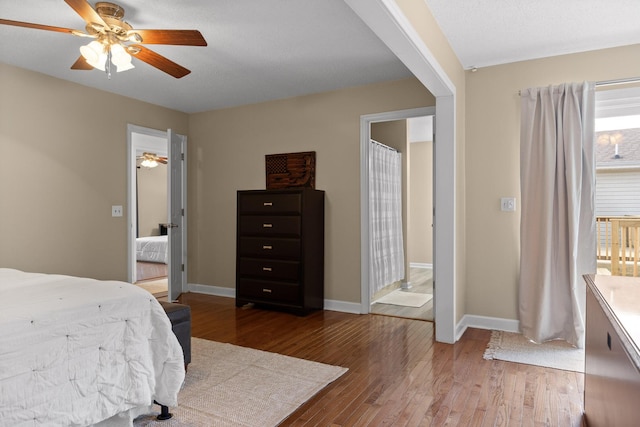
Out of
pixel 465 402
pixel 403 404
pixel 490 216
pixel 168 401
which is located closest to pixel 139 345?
pixel 168 401

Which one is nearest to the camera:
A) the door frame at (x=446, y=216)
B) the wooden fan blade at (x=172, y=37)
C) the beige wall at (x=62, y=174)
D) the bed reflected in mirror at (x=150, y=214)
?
the wooden fan blade at (x=172, y=37)

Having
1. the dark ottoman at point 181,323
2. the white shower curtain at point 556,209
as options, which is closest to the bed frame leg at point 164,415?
the dark ottoman at point 181,323

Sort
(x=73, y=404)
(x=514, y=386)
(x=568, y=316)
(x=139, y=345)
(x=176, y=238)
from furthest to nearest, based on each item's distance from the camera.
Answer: (x=176, y=238) < (x=568, y=316) < (x=514, y=386) < (x=139, y=345) < (x=73, y=404)

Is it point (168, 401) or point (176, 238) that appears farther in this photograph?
point (176, 238)

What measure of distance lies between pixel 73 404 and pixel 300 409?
3.66 ft

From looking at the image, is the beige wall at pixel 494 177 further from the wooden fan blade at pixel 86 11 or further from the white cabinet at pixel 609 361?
the wooden fan blade at pixel 86 11

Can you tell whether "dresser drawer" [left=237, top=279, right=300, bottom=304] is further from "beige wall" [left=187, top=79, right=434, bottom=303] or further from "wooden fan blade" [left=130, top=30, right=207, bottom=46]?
"wooden fan blade" [left=130, top=30, right=207, bottom=46]

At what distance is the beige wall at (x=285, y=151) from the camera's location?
14.2ft

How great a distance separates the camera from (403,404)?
229 centimetres

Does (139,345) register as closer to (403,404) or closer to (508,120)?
(403,404)

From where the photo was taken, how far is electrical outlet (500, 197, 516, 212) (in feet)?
11.6

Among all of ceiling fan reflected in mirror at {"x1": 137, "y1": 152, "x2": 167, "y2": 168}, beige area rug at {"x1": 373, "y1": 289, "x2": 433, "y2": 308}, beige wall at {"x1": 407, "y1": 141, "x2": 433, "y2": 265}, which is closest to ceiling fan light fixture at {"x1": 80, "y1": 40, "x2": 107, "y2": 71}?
beige area rug at {"x1": 373, "y1": 289, "x2": 433, "y2": 308}

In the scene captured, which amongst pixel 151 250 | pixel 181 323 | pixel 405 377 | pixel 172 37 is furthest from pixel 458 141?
A: pixel 151 250

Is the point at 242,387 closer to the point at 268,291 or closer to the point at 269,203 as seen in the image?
the point at 268,291
